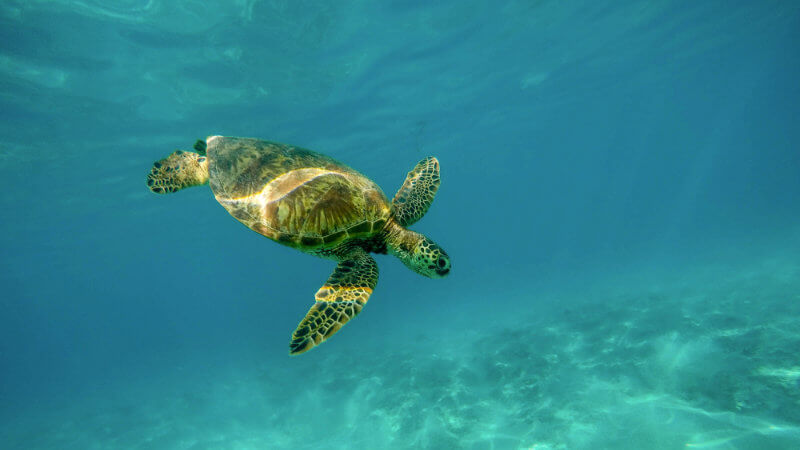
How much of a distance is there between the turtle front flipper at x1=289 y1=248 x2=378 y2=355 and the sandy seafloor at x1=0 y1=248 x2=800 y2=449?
6.64 meters

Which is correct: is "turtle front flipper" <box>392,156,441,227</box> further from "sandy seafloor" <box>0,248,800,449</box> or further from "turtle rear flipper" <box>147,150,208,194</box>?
"sandy seafloor" <box>0,248,800,449</box>

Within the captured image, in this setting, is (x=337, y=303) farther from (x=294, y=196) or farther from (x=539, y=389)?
(x=539, y=389)


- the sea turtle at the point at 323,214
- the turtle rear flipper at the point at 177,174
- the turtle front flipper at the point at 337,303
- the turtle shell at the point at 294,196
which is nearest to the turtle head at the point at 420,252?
the sea turtle at the point at 323,214

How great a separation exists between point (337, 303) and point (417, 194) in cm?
260

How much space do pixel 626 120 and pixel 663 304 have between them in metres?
45.1

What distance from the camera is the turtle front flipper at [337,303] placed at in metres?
3.69

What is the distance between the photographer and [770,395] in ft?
24.9

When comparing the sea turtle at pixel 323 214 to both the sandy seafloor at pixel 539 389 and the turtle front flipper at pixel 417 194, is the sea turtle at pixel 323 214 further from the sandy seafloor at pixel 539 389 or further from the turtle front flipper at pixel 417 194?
the sandy seafloor at pixel 539 389

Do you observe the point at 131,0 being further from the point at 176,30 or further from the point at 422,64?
the point at 422,64

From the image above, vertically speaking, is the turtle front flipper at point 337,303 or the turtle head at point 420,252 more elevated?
the turtle head at point 420,252

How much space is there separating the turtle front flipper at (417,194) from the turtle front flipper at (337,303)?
3.71 feet

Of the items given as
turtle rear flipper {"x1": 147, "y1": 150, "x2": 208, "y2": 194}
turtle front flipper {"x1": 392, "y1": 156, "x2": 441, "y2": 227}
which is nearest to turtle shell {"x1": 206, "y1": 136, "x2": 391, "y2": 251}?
turtle front flipper {"x1": 392, "y1": 156, "x2": 441, "y2": 227}

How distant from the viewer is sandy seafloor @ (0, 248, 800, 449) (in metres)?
7.84

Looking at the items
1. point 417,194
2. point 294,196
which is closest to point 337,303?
point 294,196
